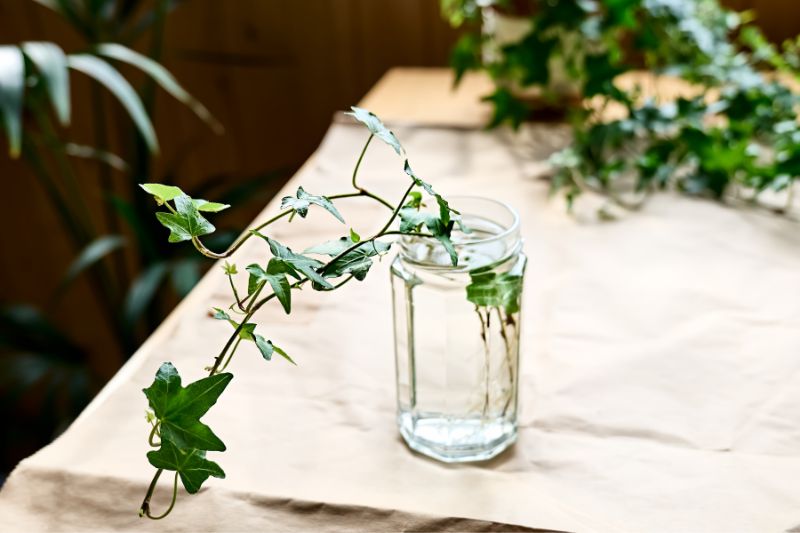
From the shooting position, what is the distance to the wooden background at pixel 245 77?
67.2 inches

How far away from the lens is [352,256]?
574 mm

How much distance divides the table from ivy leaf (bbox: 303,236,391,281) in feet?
0.62

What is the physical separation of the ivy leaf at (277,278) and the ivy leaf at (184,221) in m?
0.04

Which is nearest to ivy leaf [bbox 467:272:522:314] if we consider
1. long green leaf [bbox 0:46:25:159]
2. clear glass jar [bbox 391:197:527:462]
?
clear glass jar [bbox 391:197:527:462]

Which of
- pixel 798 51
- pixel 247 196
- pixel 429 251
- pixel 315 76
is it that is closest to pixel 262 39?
pixel 315 76

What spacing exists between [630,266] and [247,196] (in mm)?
789

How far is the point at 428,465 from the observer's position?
0.70 m

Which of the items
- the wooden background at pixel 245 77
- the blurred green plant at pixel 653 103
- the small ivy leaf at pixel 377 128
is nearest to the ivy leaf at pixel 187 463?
the small ivy leaf at pixel 377 128

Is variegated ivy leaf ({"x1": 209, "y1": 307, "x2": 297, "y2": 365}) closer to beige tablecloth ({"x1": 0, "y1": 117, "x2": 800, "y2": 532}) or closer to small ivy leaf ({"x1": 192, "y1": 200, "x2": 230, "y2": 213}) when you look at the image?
small ivy leaf ({"x1": 192, "y1": 200, "x2": 230, "y2": 213})

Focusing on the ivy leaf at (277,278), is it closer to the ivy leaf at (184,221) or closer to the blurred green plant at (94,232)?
the ivy leaf at (184,221)

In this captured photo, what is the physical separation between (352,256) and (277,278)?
56 millimetres

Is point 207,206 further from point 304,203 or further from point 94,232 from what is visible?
point 94,232

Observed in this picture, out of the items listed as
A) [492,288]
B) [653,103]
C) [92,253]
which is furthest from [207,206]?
[92,253]

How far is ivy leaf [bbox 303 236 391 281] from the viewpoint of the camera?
1.86ft
